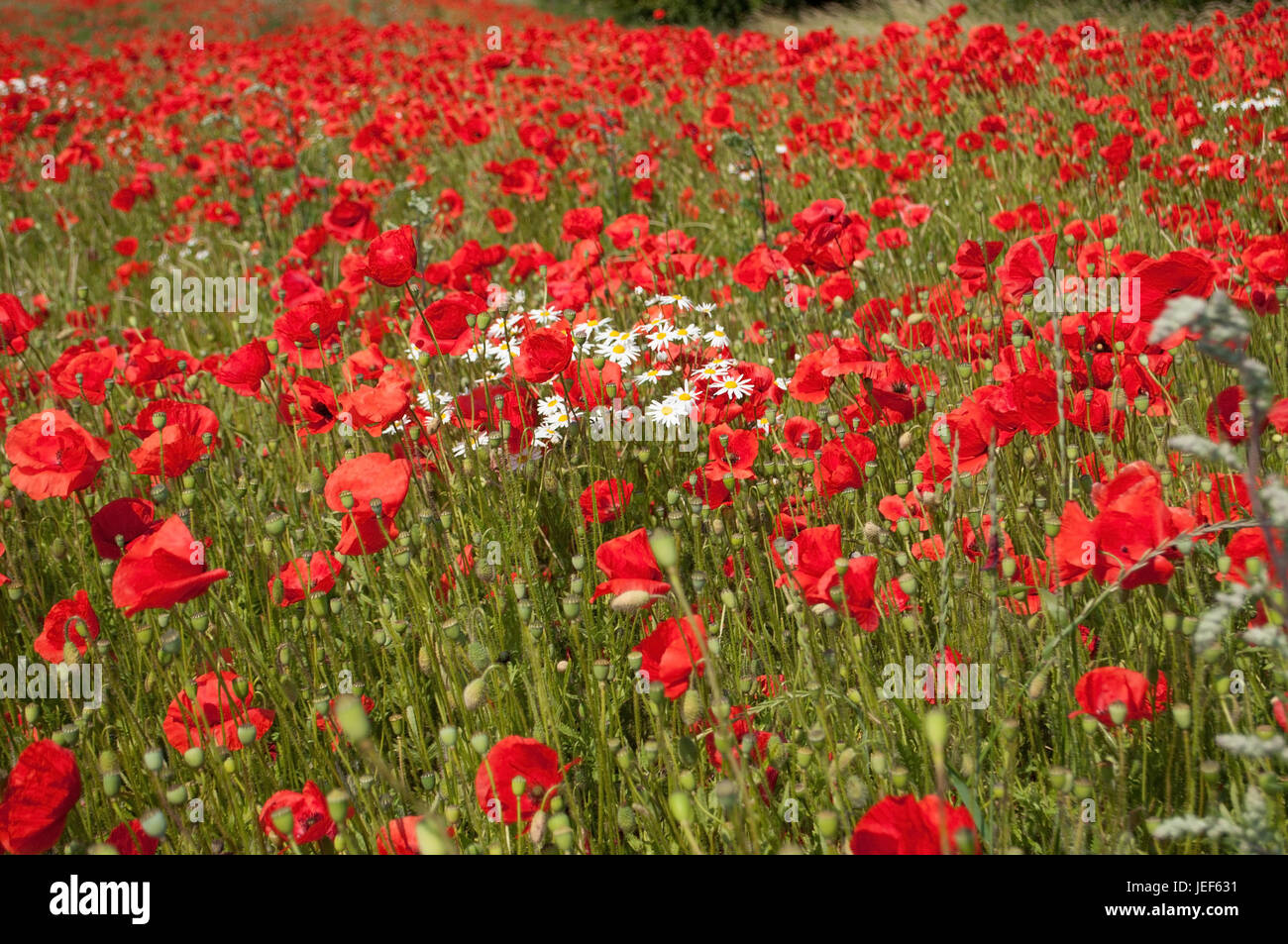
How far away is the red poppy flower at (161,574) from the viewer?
1408mm

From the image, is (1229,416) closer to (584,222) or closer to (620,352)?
(620,352)

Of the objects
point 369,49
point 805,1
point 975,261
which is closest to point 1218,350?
point 975,261

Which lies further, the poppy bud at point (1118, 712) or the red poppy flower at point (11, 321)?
the red poppy flower at point (11, 321)

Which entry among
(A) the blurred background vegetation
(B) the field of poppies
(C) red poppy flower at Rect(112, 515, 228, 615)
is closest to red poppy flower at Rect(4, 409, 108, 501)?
(B) the field of poppies

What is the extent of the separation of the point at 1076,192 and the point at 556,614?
11.2 feet

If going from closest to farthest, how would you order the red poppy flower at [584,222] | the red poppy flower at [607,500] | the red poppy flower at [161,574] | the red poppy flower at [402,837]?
the red poppy flower at [402,837]
the red poppy flower at [161,574]
the red poppy flower at [607,500]
the red poppy flower at [584,222]

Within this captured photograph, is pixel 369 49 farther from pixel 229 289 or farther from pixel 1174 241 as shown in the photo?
pixel 1174 241

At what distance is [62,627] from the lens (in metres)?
1.87

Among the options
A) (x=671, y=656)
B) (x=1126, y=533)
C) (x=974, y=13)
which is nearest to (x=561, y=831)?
(x=671, y=656)

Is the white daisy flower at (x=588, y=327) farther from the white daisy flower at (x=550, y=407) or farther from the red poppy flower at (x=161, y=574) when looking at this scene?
the red poppy flower at (x=161, y=574)

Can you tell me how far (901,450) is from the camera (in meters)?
2.31

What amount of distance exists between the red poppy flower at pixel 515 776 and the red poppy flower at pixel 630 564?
0.90 ft

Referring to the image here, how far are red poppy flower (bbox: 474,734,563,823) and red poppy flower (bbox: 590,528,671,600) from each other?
0.90 ft

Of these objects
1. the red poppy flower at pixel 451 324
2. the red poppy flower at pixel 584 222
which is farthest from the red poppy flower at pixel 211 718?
the red poppy flower at pixel 584 222
